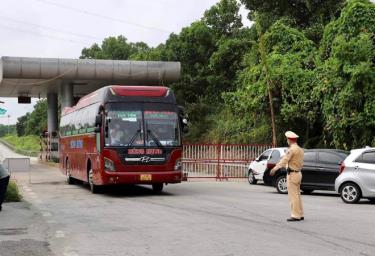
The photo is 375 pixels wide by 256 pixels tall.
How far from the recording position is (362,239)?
10086mm

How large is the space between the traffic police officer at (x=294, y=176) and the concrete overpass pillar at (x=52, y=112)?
3492cm

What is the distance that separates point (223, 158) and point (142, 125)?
10.0 m

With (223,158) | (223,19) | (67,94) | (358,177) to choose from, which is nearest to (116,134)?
(358,177)

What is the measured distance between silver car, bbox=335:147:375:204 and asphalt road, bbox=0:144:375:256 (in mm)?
349

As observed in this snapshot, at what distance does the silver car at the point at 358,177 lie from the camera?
1639 centimetres

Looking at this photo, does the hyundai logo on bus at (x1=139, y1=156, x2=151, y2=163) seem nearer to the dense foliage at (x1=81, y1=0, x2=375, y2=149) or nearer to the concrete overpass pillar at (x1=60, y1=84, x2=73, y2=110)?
the dense foliage at (x1=81, y1=0, x2=375, y2=149)

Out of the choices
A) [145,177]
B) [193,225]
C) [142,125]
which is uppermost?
[142,125]

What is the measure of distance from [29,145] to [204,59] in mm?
59657

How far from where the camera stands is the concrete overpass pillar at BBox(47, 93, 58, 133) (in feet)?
150

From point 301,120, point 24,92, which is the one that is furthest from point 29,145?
point 301,120

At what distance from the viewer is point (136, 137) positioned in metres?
18.4

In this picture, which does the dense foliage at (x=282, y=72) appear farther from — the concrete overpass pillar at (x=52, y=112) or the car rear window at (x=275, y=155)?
the concrete overpass pillar at (x=52, y=112)

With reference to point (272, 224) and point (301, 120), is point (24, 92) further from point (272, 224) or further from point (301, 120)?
point (272, 224)

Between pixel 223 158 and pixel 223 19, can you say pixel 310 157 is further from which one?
pixel 223 19
